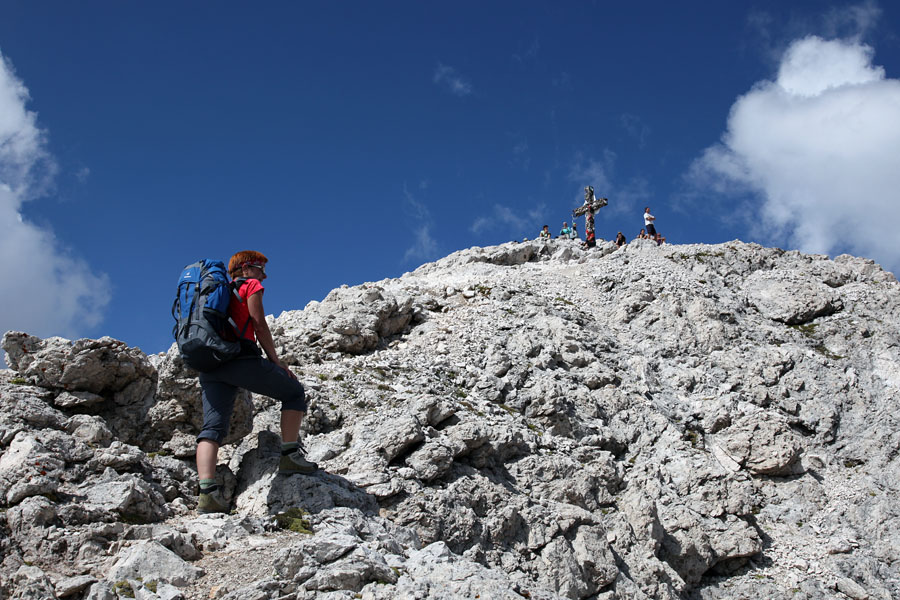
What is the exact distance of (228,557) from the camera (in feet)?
26.7

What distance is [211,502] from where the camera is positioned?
9422 mm

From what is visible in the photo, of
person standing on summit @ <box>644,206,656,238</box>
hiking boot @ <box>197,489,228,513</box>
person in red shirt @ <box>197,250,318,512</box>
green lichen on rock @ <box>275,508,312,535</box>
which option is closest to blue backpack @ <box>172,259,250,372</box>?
person in red shirt @ <box>197,250,318,512</box>

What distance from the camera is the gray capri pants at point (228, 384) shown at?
30.8ft

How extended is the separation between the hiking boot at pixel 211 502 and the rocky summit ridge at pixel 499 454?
246 mm

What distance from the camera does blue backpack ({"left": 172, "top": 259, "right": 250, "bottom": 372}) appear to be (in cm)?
906

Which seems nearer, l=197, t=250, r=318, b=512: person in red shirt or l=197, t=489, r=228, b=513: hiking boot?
l=197, t=250, r=318, b=512: person in red shirt

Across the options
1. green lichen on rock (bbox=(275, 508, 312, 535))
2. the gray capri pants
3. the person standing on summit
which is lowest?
green lichen on rock (bbox=(275, 508, 312, 535))

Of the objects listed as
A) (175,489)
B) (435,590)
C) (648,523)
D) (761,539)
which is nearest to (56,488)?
(175,489)

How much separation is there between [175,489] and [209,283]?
138 inches

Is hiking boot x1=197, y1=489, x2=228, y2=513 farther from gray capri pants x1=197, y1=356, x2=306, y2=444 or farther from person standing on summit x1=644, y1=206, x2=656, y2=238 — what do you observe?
person standing on summit x1=644, y1=206, x2=656, y2=238

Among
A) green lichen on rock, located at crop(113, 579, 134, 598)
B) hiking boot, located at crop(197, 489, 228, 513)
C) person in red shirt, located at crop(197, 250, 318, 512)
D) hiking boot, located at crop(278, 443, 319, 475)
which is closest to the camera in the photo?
green lichen on rock, located at crop(113, 579, 134, 598)

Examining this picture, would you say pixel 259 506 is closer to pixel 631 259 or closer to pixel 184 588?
pixel 184 588

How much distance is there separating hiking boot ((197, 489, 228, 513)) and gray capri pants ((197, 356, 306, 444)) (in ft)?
2.62

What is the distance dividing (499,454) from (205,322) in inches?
280
